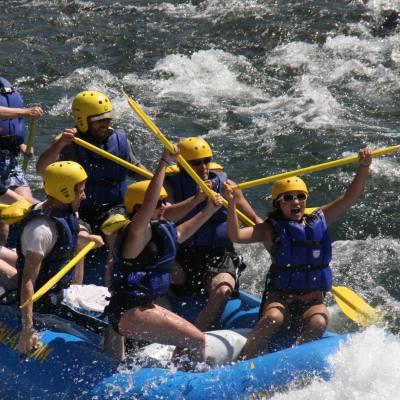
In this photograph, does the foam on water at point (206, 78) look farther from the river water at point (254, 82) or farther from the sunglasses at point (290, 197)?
the sunglasses at point (290, 197)

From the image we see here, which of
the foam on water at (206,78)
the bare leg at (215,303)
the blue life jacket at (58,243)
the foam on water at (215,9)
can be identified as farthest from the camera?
the foam on water at (215,9)

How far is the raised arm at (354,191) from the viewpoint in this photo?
6145 millimetres

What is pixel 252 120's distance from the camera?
467 inches

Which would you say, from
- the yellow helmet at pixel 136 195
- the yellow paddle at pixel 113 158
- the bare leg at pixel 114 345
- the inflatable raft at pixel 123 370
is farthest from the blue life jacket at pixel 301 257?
the yellow paddle at pixel 113 158

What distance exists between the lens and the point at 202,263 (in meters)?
6.78

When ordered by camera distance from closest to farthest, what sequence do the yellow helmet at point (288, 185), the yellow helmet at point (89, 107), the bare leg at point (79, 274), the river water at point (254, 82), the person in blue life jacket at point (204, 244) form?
the yellow helmet at point (288, 185), the person in blue life jacket at point (204, 244), the bare leg at point (79, 274), the yellow helmet at point (89, 107), the river water at point (254, 82)

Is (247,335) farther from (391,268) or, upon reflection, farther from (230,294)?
(391,268)

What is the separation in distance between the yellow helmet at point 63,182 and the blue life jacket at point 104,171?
139 centimetres

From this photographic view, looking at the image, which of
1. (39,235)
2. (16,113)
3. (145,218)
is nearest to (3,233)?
(16,113)

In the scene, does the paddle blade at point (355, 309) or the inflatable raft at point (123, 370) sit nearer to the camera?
the inflatable raft at point (123, 370)

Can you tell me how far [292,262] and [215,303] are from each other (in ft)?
2.20

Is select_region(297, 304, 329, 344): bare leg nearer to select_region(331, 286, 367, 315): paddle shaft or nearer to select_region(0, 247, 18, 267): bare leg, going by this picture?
select_region(331, 286, 367, 315): paddle shaft

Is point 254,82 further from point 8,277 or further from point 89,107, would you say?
point 8,277

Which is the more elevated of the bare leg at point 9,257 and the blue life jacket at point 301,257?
the blue life jacket at point 301,257
